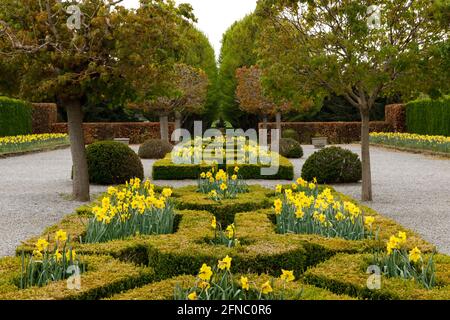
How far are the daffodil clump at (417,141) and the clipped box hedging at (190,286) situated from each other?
17312 millimetres

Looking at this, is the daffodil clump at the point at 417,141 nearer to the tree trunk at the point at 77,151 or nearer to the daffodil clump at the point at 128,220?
the tree trunk at the point at 77,151

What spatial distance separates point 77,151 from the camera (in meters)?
10.3

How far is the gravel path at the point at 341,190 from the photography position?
7761mm

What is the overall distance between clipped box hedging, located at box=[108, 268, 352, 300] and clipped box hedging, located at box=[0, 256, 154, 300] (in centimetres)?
18

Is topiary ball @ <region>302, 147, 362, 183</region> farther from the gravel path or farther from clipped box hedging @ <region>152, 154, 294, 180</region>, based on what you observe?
clipped box hedging @ <region>152, 154, 294, 180</region>

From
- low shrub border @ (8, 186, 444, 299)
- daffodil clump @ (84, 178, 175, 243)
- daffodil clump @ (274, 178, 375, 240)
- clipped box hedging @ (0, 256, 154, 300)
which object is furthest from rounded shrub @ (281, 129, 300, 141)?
clipped box hedging @ (0, 256, 154, 300)

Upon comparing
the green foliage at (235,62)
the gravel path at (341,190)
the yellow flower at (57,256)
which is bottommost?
the gravel path at (341,190)

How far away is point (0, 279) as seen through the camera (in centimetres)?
402

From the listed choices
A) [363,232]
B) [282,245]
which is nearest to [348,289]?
[282,245]

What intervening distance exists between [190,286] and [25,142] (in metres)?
20.5

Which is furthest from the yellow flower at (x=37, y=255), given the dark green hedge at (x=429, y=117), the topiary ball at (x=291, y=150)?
the dark green hedge at (x=429, y=117)

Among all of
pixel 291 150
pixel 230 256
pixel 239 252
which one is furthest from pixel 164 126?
pixel 230 256

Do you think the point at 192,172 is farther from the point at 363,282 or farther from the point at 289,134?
the point at 289,134

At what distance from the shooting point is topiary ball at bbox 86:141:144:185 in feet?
40.0
